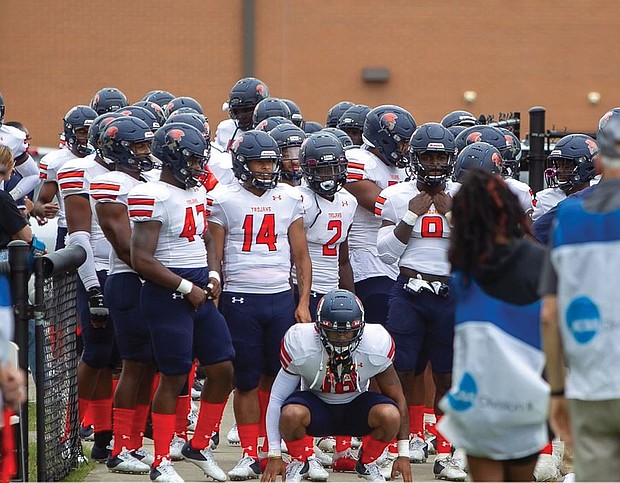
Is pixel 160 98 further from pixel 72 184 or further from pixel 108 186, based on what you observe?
pixel 108 186

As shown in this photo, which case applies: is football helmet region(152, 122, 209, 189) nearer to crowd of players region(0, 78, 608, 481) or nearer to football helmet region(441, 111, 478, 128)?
crowd of players region(0, 78, 608, 481)

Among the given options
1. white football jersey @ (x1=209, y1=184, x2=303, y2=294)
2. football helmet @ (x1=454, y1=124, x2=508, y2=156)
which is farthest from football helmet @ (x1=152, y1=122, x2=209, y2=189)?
football helmet @ (x1=454, y1=124, x2=508, y2=156)

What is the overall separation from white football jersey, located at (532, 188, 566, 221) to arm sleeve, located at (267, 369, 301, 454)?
2274 millimetres

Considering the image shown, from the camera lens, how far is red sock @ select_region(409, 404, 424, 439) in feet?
27.9

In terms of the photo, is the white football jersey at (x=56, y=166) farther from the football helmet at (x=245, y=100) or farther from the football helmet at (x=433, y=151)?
the football helmet at (x=433, y=151)

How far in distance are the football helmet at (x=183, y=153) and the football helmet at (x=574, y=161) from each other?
2465mm

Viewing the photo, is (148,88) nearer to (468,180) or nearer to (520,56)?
(520,56)

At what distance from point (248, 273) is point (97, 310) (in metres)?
1.03

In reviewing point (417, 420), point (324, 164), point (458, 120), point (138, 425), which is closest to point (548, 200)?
point (324, 164)

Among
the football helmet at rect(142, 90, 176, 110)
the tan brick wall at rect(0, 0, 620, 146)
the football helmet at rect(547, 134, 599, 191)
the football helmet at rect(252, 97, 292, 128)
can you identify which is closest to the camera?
the football helmet at rect(547, 134, 599, 191)

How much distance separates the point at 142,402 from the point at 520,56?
→ 17.9 m

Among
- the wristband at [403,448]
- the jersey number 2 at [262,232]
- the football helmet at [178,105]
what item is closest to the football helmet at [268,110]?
the football helmet at [178,105]

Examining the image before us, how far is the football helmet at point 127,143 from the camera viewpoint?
8.05m

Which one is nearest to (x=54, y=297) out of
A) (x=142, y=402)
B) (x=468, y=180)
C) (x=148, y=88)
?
(x=142, y=402)
